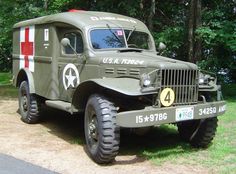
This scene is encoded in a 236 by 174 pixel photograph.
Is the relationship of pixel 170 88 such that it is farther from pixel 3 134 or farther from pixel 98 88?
pixel 3 134

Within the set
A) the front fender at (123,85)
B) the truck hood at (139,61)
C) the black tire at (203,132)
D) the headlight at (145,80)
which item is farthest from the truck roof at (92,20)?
the black tire at (203,132)

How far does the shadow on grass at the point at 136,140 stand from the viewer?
7420 millimetres

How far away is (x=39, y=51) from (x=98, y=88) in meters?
2.96

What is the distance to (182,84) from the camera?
23.2ft

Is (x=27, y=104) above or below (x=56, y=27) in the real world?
below

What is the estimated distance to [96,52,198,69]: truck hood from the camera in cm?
696

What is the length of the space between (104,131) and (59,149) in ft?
4.58

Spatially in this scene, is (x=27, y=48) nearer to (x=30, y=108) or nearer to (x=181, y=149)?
(x=30, y=108)

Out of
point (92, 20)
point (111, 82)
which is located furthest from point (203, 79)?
point (92, 20)

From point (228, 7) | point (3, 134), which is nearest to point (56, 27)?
point (3, 134)

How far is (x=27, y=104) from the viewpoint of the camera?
397 inches

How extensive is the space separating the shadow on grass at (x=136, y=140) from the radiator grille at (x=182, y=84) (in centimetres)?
90

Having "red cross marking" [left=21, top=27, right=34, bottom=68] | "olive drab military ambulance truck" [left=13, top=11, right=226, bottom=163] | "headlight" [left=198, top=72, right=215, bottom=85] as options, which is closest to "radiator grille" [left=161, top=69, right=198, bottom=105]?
"olive drab military ambulance truck" [left=13, top=11, right=226, bottom=163]

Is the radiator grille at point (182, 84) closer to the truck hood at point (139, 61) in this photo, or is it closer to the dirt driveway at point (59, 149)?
the truck hood at point (139, 61)
